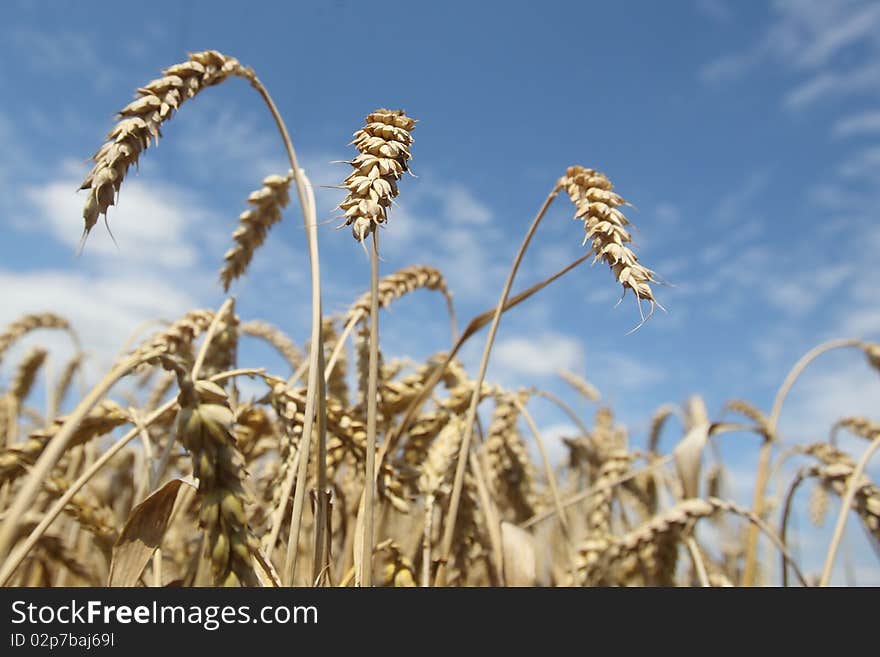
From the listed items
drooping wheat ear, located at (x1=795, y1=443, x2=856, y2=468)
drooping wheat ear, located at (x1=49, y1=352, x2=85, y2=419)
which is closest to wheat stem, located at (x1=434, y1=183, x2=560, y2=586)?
drooping wheat ear, located at (x1=795, y1=443, x2=856, y2=468)

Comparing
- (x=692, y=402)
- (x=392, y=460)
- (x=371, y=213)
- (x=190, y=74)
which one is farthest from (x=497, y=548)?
(x=692, y=402)

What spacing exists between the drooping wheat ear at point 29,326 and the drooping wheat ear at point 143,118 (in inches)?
109

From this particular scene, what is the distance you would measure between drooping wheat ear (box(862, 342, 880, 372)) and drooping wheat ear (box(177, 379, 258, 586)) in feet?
10.9

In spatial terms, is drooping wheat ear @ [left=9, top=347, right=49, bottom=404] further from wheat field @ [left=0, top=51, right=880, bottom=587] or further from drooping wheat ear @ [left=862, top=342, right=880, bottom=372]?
drooping wheat ear @ [left=862, top=342, right=880, bottom=372]

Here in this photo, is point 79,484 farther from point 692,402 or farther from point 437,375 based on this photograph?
point 692,402

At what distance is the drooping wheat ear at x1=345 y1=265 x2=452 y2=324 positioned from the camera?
1.82 m

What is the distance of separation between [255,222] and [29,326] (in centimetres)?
249

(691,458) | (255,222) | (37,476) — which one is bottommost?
(37,476)

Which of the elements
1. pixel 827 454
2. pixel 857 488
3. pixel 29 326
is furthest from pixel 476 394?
pixel 29 326

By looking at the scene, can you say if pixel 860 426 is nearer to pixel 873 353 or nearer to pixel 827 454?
pixel 873 353

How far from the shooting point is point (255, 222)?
175 cm

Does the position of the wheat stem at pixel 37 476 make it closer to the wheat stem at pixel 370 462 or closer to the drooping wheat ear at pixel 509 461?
the wheat stem at pixel 370 462

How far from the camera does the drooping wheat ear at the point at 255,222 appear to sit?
171 centimetres

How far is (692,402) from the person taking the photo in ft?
13.9
